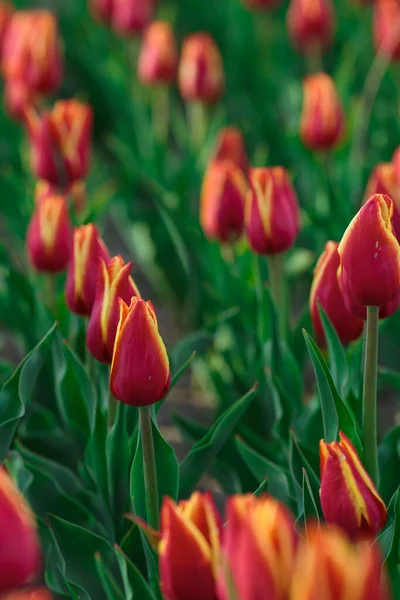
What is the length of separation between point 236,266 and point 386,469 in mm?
615

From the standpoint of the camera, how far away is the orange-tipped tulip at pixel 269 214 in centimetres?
134

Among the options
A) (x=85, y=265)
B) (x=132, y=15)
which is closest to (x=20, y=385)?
(x=85, y=265)

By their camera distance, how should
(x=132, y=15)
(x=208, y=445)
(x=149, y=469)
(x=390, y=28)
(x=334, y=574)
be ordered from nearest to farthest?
1. (x=334, y=574)
2. (x=149, y=469)
3. (x=208, y=445)
4. (x=390, y=28)
5. (x=132, y=15)

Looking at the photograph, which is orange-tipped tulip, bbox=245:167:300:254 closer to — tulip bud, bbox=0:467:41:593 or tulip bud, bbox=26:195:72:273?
tulip bud, bbox=26:195:72:273

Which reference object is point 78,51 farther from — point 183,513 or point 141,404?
point 183,513

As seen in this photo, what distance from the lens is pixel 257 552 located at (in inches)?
23.8

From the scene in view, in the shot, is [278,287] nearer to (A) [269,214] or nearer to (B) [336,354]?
(A) [269,214]

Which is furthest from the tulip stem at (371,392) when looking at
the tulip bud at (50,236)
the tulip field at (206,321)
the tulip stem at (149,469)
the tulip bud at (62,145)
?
the tulip bud at (62,145)

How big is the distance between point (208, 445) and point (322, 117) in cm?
90

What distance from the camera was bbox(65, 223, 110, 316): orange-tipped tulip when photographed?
1195mm

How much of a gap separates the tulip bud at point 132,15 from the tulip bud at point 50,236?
1226 millimetres

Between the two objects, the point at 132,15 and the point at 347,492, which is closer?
the point at 347,492

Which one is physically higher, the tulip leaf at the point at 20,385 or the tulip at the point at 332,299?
the tulip at the point at 332,299

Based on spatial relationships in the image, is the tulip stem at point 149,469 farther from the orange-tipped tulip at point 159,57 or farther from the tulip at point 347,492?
the orange-tipped tulip at point 159,57
